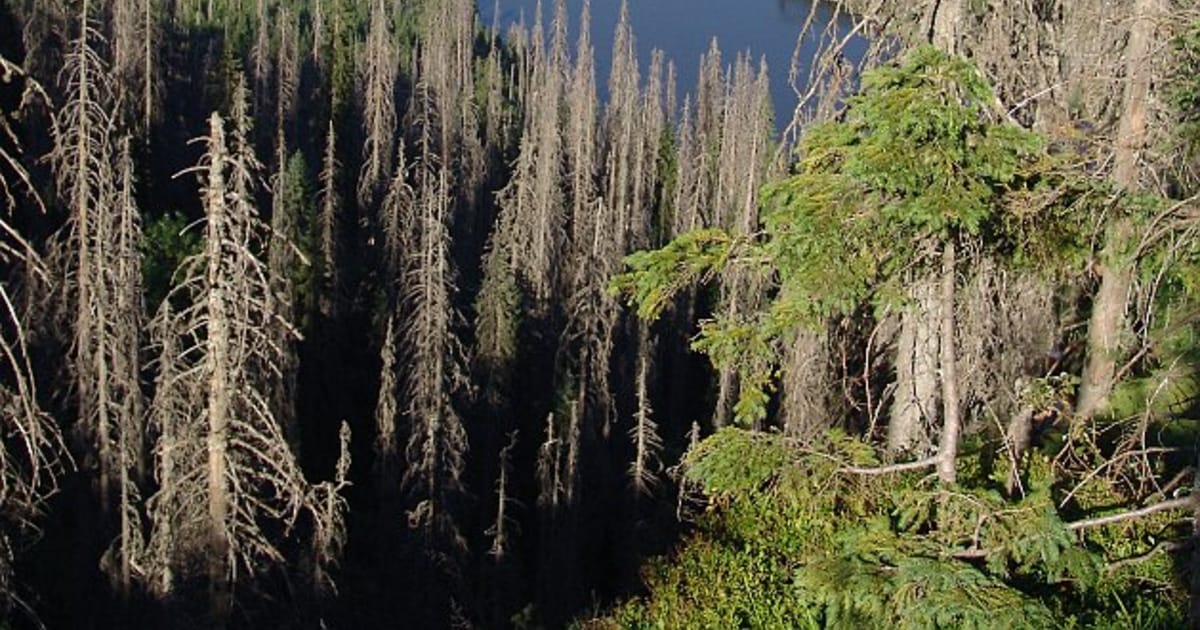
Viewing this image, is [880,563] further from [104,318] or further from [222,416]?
[104,318]

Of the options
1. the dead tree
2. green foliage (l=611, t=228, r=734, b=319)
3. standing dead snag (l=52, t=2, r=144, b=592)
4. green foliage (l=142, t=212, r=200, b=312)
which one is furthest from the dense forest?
the dead tree

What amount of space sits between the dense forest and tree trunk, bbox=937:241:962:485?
0.14 ft

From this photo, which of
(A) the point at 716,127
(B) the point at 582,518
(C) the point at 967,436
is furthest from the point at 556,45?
(C) the point at 967,436

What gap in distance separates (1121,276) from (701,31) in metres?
117

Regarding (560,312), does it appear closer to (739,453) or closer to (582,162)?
(582,162)

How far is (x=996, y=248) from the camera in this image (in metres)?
5.91

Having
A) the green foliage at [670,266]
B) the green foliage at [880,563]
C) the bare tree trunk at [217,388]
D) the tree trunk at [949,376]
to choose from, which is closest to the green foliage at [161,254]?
the bare tree trunk at [217,388]

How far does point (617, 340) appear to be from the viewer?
50.0 m

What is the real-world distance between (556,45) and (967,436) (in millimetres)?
71177

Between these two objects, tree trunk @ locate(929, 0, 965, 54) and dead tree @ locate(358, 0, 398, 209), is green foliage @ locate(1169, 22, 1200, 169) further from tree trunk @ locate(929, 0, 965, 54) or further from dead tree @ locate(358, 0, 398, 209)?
dead tree @ locate(358, 0, 398, 209)

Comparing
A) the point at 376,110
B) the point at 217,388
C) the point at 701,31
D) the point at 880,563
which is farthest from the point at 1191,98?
the point at 701,31

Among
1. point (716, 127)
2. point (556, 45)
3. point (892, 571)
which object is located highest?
point (556, 45)

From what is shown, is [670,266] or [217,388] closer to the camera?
[670,266]

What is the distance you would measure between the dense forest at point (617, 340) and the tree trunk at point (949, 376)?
0.14ft
